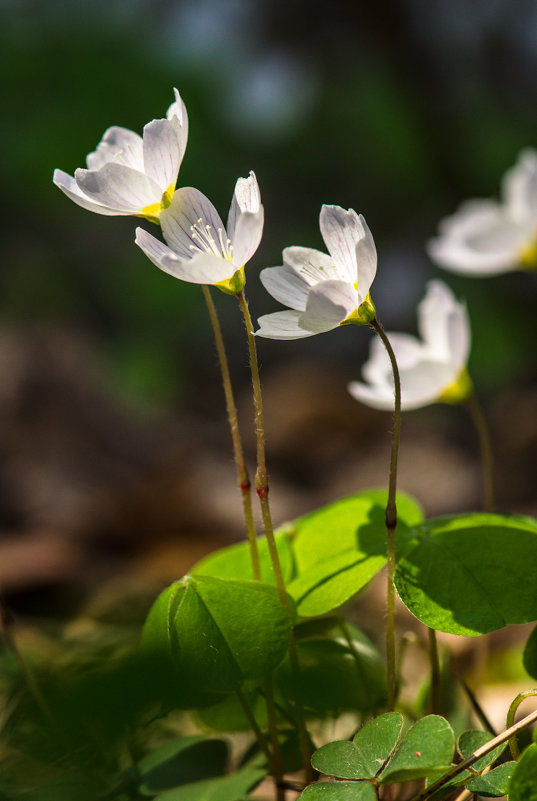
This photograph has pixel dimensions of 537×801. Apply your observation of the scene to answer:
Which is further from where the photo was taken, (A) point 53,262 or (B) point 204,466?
(A) point 53,262

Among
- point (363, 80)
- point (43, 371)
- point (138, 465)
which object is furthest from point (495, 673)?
point (363, 80)

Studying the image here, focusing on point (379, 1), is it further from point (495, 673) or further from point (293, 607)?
point (293, 607)

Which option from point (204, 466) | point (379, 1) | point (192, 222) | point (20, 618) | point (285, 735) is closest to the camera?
point (192, 222)

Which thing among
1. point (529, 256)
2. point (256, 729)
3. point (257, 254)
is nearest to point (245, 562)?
point (256, 729)

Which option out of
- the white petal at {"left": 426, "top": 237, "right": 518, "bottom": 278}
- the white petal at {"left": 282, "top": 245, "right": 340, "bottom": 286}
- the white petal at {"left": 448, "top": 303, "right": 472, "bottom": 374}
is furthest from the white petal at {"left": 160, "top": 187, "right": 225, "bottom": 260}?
the white petal at {"left": 426, "top": 237, "right": 518, "bottom": 278}

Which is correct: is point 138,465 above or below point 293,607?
below

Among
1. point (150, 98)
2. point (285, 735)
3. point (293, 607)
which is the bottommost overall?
point (285, 735)
